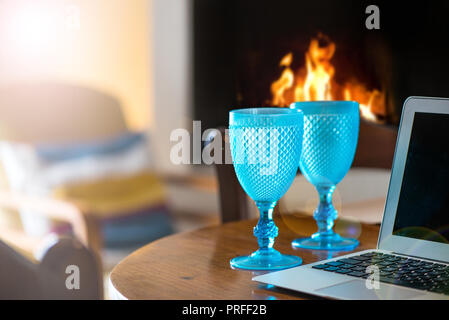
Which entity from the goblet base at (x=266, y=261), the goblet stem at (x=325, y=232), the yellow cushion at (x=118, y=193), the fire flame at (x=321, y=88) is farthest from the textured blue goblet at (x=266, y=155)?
the yellow cushion at (x=118, y=193)

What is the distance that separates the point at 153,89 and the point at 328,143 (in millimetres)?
2693

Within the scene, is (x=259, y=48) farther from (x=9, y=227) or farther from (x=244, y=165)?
(x=9, y=227)

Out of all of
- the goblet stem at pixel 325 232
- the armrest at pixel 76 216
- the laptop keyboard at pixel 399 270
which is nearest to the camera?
the laptop keyboard at pixel 399 270

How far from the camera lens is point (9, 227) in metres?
2.58

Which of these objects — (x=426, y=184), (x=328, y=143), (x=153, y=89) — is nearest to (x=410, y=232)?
(x=426, y=184)

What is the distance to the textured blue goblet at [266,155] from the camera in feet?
2.39

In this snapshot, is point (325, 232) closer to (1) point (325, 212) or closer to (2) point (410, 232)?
(1) point (325, 212)

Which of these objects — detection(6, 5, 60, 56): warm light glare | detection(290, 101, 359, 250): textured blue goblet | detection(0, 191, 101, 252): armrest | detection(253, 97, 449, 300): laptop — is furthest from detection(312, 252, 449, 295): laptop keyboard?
detection(6, 5, 60, 56): warm light glare

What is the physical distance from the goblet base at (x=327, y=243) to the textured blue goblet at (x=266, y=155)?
3.7 inches

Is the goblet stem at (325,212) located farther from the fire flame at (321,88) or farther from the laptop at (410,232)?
the fire flame at (321,88)

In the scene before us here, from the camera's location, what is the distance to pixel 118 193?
118 inches

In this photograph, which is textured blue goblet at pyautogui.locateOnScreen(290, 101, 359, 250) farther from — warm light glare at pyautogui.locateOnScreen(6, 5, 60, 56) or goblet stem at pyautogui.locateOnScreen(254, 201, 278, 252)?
warm light glare at pyautogui.locateOnScreen(6, 5, 60, 56)
